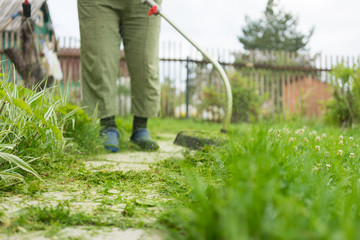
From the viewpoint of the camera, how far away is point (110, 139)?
2.42 m

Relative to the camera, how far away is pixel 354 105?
391cm

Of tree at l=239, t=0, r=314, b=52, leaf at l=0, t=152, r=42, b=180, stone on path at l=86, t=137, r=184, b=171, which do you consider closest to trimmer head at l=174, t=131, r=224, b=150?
stone on path at l=86, t=137, r=184, b=171

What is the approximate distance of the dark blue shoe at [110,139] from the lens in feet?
7.77

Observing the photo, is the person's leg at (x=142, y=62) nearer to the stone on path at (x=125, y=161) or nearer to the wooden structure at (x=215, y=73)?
the stone on path at (x=125, y=161)

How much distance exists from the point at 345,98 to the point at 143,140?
2.65 meters

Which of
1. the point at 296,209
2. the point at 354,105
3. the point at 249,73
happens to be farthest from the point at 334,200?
the point at 249,73

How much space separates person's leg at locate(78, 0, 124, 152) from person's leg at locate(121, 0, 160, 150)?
0.09 metres

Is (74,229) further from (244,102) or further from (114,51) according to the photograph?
(244,102)

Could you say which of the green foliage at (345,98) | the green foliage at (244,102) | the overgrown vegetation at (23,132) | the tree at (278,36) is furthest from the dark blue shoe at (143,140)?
the tree at (278,36)

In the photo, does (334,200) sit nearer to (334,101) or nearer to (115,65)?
(115,65)

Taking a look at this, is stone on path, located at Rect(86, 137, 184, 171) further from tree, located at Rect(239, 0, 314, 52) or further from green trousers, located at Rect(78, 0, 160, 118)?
tree, located at Rect(239, 0, 314, 52)

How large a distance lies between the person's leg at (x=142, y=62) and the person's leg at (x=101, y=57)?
0.31 ft

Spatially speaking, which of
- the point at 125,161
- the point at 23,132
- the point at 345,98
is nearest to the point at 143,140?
the point at 125,161

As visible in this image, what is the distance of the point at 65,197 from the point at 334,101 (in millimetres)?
3994
